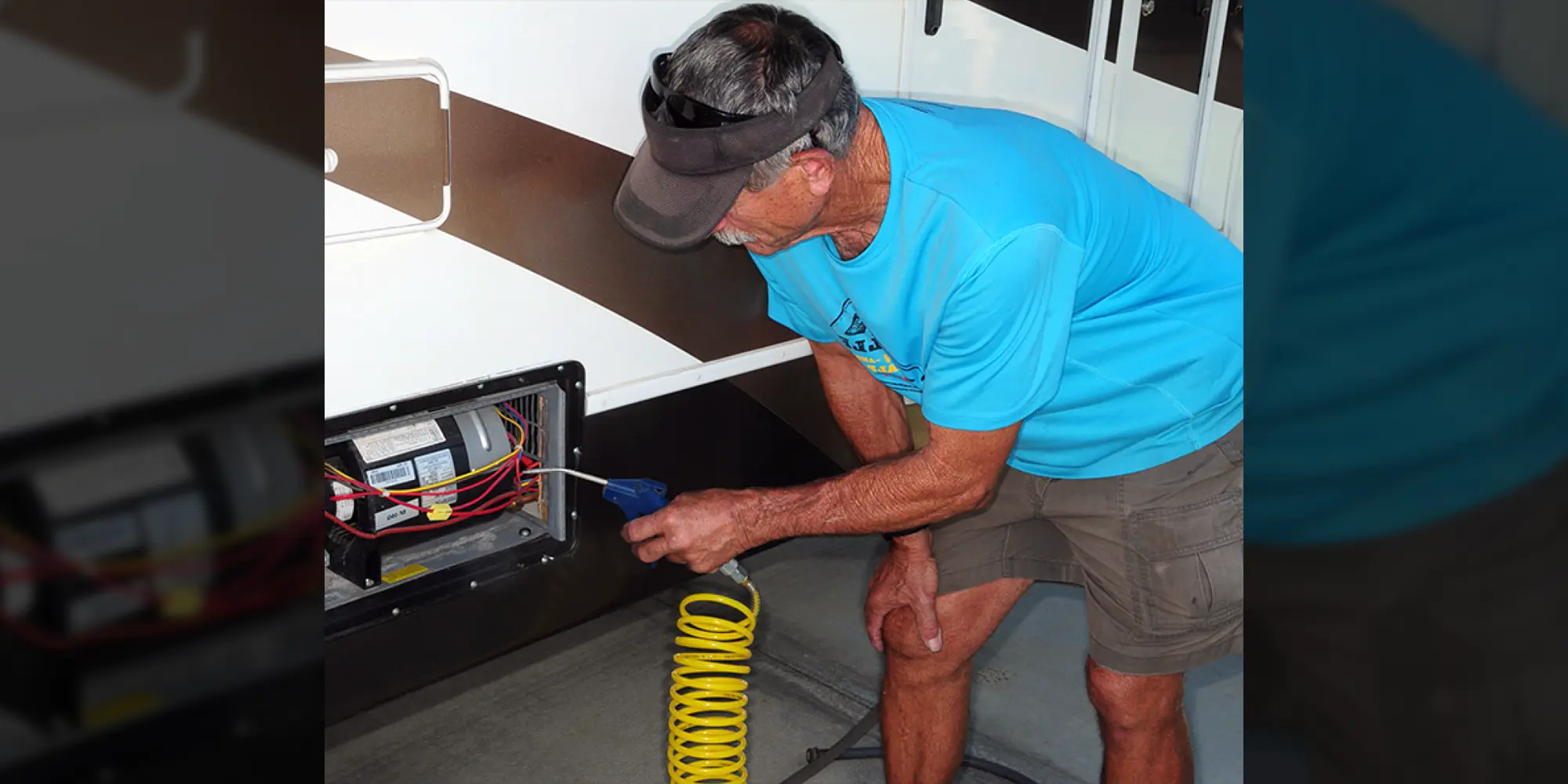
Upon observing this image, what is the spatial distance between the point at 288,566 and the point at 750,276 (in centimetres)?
314

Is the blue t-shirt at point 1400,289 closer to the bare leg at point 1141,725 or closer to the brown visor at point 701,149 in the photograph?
the brown visor at point 701,149

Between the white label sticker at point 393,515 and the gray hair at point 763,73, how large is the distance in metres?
1.28

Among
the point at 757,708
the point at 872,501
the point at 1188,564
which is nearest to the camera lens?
the point at 872,501

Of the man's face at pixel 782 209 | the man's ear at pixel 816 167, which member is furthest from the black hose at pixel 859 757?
the man's ear at pixel 816 167

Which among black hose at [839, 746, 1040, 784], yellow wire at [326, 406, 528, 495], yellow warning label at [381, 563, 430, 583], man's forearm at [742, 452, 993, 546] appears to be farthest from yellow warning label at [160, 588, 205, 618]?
black hose at [839, 746, 1040, 784]

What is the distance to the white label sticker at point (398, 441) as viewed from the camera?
287cm

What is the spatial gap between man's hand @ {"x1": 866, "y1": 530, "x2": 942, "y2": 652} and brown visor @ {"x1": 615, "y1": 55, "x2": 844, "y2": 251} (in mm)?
915

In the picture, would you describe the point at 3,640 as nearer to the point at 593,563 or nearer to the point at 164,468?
the point at 164,468

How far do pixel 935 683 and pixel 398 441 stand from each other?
1296 mm

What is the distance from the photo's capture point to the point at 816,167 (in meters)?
2.13

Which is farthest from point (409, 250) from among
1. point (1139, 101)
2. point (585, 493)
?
point (1139, 101)

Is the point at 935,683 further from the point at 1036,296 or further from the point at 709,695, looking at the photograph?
the point at 1036,296

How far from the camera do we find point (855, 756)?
3.22m

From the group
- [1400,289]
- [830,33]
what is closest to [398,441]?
[830,33]
